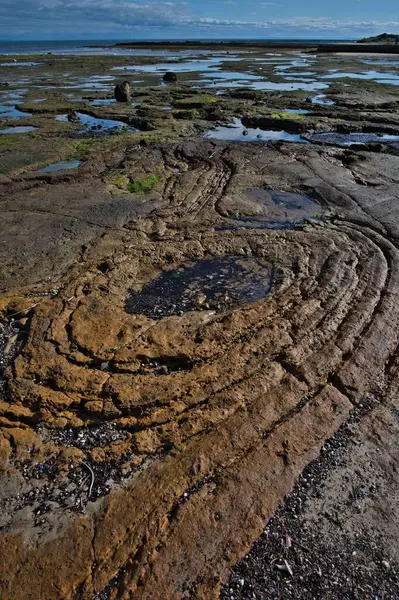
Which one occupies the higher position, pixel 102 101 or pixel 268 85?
pixel 268 85

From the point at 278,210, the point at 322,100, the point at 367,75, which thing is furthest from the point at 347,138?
the point at 367,75

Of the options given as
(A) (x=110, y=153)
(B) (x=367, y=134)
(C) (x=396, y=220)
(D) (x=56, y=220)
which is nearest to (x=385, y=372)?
(C) (x=396, y=220)

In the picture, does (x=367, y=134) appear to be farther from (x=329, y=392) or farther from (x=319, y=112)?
(x=329, y=392)

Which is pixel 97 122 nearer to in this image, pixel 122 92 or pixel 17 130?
pixel 17 130

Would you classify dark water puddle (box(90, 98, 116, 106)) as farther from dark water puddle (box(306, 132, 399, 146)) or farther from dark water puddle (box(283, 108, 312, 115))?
dark water puddle (box(306, 132, 399, 146))

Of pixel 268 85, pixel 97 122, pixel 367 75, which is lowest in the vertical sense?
pixel 97 122

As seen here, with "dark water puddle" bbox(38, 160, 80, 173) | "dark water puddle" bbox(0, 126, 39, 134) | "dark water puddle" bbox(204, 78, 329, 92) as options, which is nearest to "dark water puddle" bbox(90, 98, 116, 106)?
"dark water puddle" bbox(0, 126, 39, 134)

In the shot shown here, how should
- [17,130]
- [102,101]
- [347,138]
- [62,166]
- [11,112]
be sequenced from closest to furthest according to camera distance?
[62,166] → [347,138] → [17,130] → [11,112] → [102,101]

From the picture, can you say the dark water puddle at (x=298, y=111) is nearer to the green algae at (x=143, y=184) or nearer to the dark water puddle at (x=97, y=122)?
the dark water puddle at (x=97, y=122)
